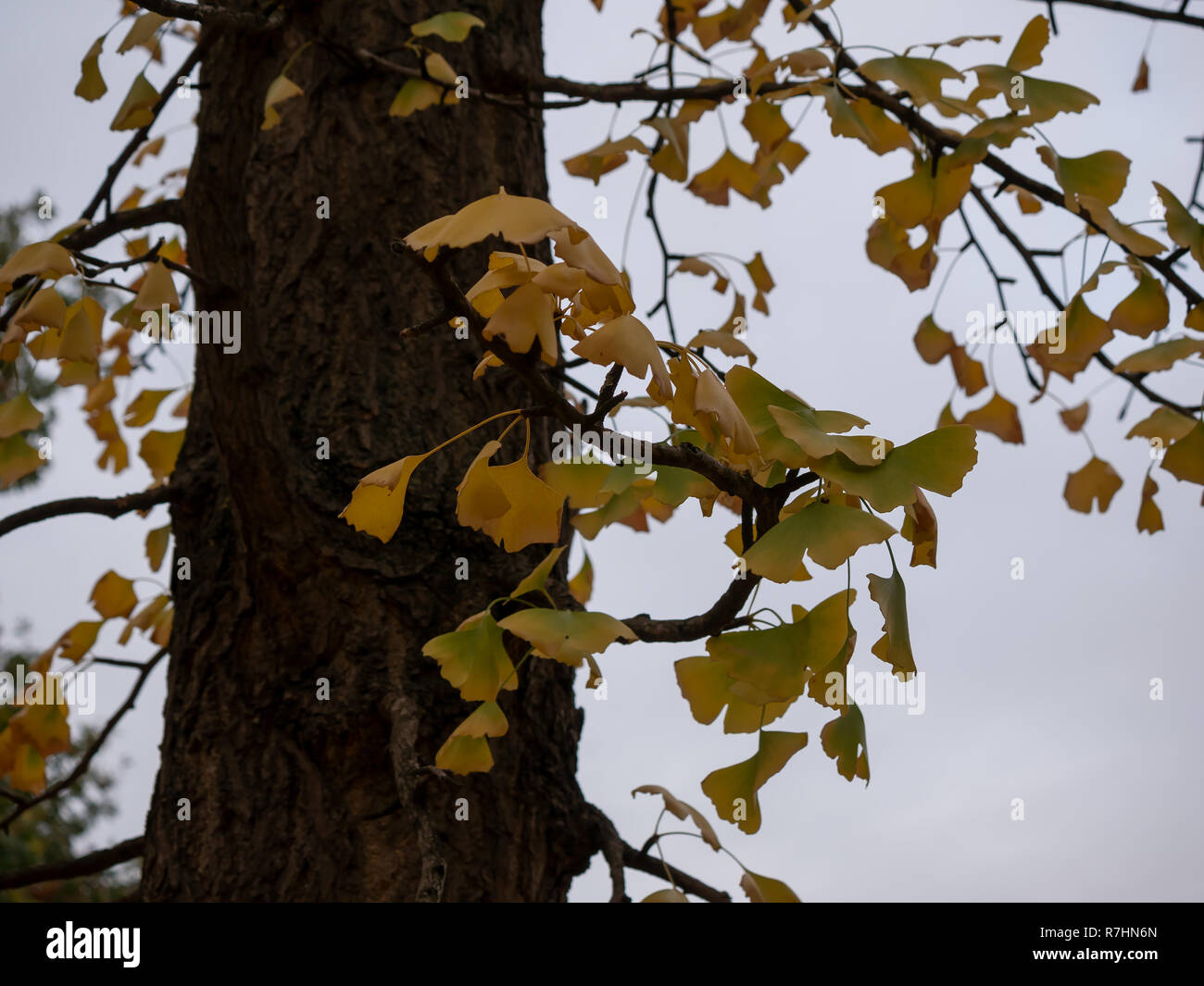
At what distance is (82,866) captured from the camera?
42.5 inches

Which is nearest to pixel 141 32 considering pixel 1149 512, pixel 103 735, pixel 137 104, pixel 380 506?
pixel 137 104

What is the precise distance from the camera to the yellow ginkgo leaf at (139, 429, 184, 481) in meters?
1.32

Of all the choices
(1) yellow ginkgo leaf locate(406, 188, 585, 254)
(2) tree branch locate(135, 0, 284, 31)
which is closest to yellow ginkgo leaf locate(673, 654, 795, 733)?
(1) yellow ginkgo leaf locate(406, 188, 585, 254)

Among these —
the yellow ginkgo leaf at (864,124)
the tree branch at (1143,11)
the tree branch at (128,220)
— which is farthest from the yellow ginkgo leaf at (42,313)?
the tree branch at (1143,11)

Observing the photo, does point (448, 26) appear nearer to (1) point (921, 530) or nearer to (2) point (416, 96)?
(2) point (416, 96)

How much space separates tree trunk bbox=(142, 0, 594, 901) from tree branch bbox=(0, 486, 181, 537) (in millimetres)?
30

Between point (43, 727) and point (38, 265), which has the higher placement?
point (38, 265)

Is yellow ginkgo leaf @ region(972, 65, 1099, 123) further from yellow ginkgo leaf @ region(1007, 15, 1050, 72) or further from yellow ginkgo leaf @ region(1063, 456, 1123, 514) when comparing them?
yellow ginkgo leaf @ region(1063, 456, 1123, 514)

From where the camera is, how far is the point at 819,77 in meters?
0.90

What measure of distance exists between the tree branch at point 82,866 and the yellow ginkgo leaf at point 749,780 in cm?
62

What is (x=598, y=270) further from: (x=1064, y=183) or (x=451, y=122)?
(x=451, y=122)

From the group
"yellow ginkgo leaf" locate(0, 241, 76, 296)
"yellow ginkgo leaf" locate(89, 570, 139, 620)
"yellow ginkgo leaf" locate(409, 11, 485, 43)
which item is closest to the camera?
"yellow ginkgo leaf" locate(0, 241, 76, 296)

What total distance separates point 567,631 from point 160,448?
0.91m

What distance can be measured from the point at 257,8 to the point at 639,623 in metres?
0.74
